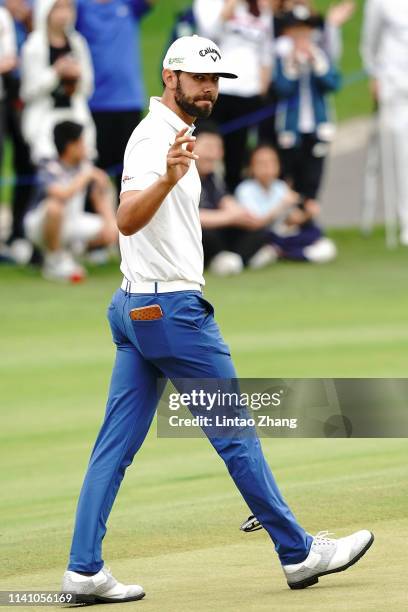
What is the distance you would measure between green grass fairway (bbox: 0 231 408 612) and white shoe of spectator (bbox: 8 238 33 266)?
0.50 m

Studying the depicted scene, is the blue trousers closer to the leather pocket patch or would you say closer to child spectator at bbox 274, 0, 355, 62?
the leather pocket patch

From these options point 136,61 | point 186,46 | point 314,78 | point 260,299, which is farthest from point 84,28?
point 186,46

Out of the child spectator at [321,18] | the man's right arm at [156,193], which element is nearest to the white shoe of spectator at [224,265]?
the child spectator at [321,18]

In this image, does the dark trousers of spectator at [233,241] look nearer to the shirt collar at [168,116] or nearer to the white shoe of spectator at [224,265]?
the white shoe of spectator at [224,265]

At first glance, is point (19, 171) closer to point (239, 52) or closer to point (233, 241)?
point (233, 241)

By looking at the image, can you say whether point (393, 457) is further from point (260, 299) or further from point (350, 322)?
point (260, 299)

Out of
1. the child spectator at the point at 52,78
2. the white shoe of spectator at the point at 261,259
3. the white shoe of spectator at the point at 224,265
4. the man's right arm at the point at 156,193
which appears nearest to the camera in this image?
the man's right arm at the point at 156,193

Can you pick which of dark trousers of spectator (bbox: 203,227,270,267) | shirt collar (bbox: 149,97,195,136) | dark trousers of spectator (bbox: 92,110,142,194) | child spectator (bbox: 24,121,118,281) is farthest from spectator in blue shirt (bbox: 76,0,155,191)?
shirt collar (bbox: 149,97,195,136)

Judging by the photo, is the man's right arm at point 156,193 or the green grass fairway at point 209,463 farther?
the green grass fairway at point 209,463

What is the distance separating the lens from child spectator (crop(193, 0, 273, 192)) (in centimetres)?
1556

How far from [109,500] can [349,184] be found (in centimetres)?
1619

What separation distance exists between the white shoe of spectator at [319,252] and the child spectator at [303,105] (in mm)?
377

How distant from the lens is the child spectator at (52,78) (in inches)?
587

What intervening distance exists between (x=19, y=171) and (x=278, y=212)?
2.60 metres
